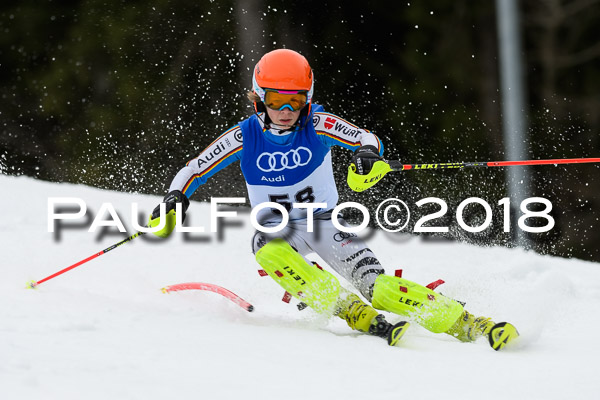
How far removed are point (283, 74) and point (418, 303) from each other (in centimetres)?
131

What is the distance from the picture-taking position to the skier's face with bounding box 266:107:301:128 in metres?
4.12

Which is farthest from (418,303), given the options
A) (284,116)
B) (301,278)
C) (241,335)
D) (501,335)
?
(284,116)

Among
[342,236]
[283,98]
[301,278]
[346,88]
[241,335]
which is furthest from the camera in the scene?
[346,88]

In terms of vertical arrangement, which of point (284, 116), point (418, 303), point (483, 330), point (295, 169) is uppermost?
point (284, 116)

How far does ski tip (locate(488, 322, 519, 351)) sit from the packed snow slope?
54 millimetres

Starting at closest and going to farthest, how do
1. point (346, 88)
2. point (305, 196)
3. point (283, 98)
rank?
point (283, 98) < point (305, 196) < point (346, 88)

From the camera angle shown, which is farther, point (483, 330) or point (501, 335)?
point (483, 330)

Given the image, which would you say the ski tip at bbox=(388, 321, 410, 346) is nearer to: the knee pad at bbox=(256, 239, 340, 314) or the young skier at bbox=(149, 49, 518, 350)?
the young skier at bbox=(149, 49, 518, 350)

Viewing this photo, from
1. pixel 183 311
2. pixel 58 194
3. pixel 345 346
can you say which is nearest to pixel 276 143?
pixel 183 311

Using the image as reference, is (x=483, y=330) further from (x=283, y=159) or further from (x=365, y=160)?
(x=283, y=159)

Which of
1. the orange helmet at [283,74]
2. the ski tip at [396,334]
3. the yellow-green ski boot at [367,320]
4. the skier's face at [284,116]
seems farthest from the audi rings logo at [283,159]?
the ski tip at [396,334]

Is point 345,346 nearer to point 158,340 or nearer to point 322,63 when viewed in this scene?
point 158,340

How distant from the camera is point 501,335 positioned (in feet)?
11.7

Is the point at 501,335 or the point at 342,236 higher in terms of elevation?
the point at 342,236
